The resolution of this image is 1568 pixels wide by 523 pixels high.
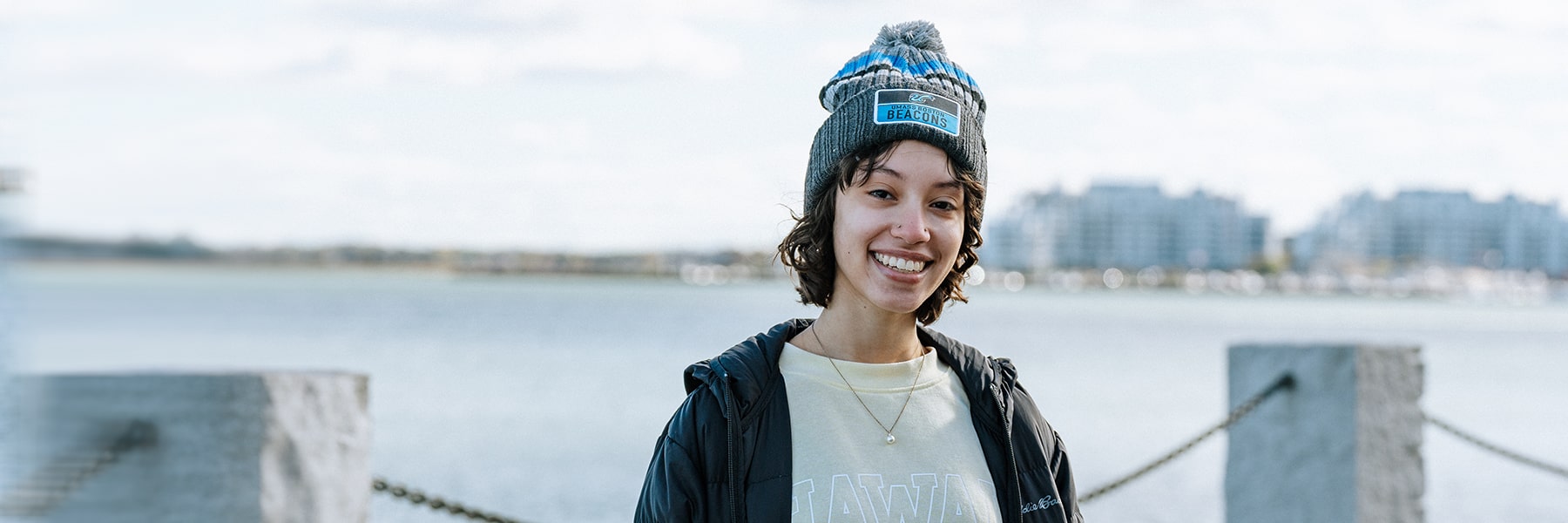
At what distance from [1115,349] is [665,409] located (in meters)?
34.5

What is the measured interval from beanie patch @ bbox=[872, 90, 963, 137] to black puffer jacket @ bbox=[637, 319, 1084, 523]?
0.45 metres

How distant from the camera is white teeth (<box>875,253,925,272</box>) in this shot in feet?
8.74

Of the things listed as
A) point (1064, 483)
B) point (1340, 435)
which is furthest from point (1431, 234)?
point (1064, 483)

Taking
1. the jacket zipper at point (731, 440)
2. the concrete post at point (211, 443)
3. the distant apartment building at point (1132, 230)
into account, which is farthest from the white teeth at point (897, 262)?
the distant apartment building at point (1132, 230)

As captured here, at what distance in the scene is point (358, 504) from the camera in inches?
137

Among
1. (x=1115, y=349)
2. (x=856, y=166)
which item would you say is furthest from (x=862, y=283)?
(x=1115, y=349)

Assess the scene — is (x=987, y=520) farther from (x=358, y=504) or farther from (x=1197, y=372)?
(x=1197, y=372)

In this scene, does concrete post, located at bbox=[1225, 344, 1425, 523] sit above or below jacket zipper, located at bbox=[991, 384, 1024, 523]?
below

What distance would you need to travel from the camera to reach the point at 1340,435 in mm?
5227

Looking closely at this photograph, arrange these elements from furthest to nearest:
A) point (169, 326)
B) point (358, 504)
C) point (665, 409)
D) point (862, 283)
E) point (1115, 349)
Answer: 1. point (169, 326)
2. point (1115, 349)
3. point (665, 409)
4. point (358, 504)
5. point (862, 283)

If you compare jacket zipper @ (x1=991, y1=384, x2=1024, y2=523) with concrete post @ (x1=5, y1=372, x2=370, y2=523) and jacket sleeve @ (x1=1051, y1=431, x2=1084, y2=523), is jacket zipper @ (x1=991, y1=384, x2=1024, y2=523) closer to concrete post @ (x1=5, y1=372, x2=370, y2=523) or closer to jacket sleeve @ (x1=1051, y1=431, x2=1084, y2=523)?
jacket sleeve @ (x1=1051, y1=431, x2=1084, y2=523)

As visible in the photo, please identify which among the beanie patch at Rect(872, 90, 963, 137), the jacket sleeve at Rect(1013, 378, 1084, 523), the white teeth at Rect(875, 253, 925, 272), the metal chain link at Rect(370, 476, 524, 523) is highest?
the beanie patch at Rect(872, 90, 963, 137)

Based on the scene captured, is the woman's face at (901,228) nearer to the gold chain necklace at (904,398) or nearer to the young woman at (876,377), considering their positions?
the young woman at (876,377)

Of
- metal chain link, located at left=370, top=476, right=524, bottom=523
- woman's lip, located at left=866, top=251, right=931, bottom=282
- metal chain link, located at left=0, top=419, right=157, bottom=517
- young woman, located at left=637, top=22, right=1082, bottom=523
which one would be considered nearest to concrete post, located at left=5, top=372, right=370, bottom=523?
metal chain link, located at left=0, top=419, right=157, bottom=517
